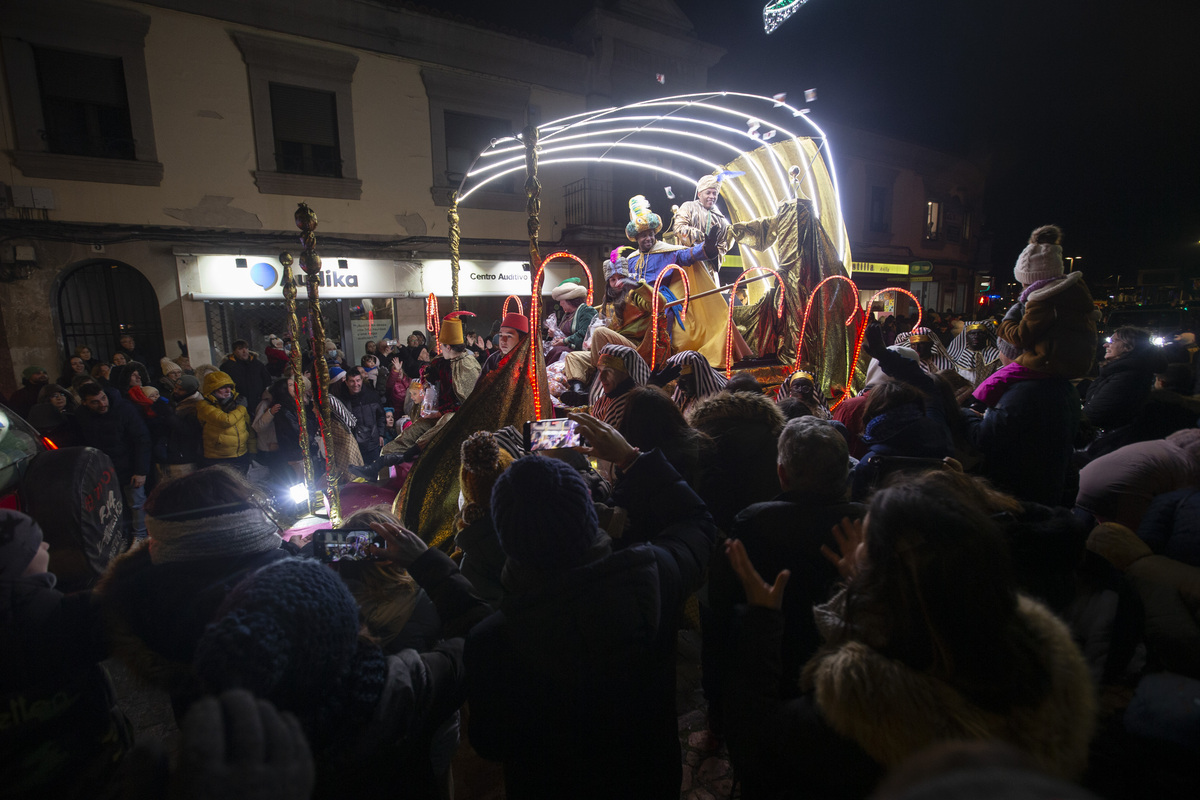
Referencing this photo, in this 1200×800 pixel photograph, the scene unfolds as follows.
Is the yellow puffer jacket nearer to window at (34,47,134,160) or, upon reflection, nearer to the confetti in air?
window at (34,47,134,160)

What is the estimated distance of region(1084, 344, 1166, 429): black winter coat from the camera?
3.69 m

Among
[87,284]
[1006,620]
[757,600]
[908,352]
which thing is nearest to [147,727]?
[757,600]

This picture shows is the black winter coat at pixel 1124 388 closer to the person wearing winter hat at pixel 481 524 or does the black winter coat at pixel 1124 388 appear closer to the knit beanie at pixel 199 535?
the person wearing winter hat at pixel 481 524

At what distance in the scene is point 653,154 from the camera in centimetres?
1545

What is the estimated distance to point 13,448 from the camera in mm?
2316

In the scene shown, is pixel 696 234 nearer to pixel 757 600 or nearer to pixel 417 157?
pixel 757 600

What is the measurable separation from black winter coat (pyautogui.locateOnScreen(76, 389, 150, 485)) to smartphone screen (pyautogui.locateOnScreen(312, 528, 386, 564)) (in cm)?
464

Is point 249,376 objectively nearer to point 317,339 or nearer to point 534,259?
point 317,339

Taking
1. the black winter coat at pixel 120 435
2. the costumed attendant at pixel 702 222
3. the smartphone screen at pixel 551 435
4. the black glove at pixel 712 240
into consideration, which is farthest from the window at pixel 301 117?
the smartphone screen at pixel 551 435

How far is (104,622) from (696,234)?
6.94 m

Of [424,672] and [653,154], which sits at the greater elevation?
[653,154]

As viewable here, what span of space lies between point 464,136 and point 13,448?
12.9 metres

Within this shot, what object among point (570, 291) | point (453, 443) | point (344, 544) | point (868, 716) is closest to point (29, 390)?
point (453, 443)

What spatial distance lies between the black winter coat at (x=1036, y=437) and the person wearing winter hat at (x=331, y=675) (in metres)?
3.29
